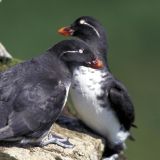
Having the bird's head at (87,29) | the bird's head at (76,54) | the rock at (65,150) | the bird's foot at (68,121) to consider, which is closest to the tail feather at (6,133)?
the rock at (65,150)

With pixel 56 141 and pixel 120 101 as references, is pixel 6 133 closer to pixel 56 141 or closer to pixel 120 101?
pixel 56 141

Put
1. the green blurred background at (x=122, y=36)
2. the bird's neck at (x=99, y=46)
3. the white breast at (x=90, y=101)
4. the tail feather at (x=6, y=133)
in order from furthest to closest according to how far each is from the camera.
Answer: the green blurred background at (x=122, y=36) → the bird's neck at (x=99, y=46) → the white breast at (x=90, y=101) → the tail feather at (x=6, y=133)


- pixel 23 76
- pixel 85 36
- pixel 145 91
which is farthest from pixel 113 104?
pixel 145 91

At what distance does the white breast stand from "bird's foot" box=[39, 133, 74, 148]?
0.75 m

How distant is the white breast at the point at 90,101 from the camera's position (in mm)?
Result: 10711

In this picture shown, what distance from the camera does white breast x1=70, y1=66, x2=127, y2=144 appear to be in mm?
A: 10711

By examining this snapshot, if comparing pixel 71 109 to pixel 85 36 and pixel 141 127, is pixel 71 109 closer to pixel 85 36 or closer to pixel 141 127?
pixel 85 36

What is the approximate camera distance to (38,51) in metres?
20.3

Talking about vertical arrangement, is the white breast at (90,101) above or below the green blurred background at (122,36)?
above

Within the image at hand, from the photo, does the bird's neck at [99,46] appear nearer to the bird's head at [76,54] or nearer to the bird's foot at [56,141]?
the bird's head at [76,54]

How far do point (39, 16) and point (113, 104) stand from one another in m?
12.8

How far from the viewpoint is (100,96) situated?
10781mm

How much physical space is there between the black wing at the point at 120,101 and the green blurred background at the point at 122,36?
496 cm

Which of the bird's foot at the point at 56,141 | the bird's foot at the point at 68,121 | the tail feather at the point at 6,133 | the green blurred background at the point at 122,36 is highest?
the tail feather at the point at 6,133
